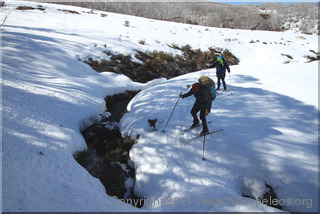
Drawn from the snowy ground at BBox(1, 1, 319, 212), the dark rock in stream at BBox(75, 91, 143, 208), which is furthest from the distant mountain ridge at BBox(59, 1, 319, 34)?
the dark rock in stream at BBox(75, 91, 143, 208)

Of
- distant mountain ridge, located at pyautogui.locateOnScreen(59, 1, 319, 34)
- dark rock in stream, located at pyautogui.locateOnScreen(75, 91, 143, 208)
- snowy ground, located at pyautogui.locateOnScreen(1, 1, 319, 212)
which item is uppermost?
distant mountain ridge, located at pyautogui.locateOnScreen(59, 1, 319, 34)

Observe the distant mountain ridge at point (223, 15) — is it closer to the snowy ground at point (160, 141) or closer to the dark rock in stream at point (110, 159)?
the snowy ground at point (160, 141)

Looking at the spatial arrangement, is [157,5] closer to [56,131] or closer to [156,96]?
[156,96]

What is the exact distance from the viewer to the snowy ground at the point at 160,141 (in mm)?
2842

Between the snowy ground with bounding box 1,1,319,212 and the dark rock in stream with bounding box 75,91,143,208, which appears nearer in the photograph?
the snowy ground with bounding box 1,1,319,212

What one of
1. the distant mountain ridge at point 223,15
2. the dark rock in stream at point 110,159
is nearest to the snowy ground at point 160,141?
the dark rock in stream at point 110,159

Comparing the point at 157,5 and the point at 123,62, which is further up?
the point at 157,5

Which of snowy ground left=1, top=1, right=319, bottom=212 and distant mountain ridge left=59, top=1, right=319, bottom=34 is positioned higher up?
distant mountain ridge left=59, top=1, right=319, bottom=34

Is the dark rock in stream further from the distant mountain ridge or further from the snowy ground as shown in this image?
the distant mountain ridge

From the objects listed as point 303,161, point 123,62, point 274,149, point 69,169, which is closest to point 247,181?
point 274,149

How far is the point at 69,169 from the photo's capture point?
329 cm

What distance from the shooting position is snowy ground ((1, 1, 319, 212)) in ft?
9.32

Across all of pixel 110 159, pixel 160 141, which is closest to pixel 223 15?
pixel 160 141

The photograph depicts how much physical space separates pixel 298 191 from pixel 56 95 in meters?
7.76
